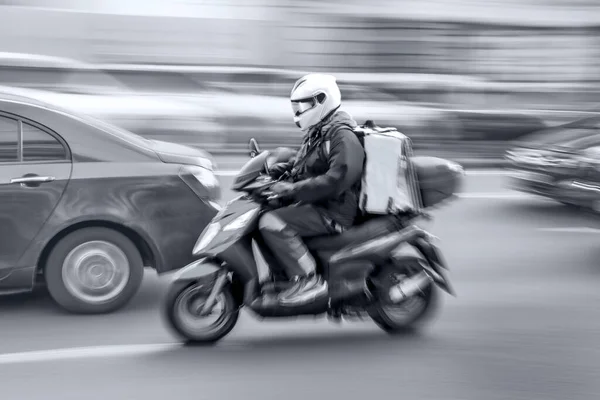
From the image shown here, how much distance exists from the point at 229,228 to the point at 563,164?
531cm

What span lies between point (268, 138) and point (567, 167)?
5.84m

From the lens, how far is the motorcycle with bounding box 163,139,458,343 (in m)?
5.44

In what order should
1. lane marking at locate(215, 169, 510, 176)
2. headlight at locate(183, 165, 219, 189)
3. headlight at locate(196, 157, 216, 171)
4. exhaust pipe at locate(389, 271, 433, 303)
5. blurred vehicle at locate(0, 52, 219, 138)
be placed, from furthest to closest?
blurred vehicle at locate(0, 52, 219, 138) < lane marking at locate(215, 169, 510, 176) < headlight at locate(196, 157, 216, 171) < headlight at locate(183, 165, 219, 189) < exhaust pipe at locate(389, 271, 433, 303)

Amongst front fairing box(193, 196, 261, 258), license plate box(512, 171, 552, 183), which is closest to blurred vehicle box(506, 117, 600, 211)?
license plate box(512, 171, 552, 183)

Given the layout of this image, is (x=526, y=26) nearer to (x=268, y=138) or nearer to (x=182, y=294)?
(x=268, y=138)

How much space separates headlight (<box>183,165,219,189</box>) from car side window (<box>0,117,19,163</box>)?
3.52ft

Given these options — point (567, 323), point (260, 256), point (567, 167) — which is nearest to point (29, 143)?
point (260, 256)

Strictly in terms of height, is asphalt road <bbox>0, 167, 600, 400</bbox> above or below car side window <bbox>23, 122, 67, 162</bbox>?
below

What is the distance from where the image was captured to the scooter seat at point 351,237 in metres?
5.58

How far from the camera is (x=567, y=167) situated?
963 centimetres

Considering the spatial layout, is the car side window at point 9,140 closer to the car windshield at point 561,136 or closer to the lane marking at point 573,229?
the lane marking at point 573,229

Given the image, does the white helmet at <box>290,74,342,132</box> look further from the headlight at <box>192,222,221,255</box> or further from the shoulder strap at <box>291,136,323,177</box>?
the headlight at <box>192,222,221,255</box>

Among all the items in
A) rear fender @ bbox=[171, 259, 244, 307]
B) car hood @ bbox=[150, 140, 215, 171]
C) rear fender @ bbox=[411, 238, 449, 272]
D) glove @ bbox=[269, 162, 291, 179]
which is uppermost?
glove @ bbox=[269, 162, 291, 179]

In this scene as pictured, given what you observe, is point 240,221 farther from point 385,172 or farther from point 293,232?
point 385,172
